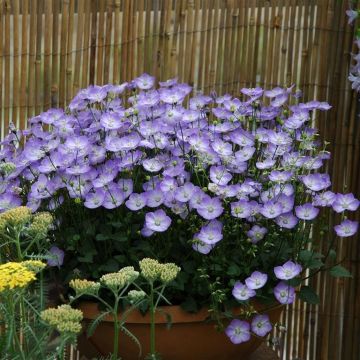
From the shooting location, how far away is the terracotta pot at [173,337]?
7.57 ft

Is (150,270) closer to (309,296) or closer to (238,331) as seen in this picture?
(238,331)

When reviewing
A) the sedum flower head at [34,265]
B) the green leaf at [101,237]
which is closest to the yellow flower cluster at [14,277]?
the sedum flower head at [34,265]

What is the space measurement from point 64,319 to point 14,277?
0.12 metres

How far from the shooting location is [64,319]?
5.80ft

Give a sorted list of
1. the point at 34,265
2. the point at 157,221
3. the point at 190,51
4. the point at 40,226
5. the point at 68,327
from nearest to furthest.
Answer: the point at 68,327
the point at 34,265
the point at 40,226
the point at 157,221
the point at 190,51

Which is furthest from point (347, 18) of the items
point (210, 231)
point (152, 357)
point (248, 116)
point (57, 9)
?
point (152, 357)

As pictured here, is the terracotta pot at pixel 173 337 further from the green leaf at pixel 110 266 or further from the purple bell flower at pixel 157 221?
the purple bell flower at pixel 157 221

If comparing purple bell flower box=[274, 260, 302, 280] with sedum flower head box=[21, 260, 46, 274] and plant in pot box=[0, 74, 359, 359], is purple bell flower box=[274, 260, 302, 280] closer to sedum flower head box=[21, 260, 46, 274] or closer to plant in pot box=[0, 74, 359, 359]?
plant in pot box=[0, 74, 359, 359]

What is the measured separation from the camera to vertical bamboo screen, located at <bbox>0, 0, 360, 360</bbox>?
3008mm

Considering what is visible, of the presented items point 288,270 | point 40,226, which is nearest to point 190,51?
point 288,270

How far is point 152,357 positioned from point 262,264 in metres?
0.43

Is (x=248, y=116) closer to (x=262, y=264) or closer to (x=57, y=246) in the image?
(x=262, y=264)

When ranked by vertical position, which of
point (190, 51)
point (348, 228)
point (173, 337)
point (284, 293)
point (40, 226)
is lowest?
point (173, 337)

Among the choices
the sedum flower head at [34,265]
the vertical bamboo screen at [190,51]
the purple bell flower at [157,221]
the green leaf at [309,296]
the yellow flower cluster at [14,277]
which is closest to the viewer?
the yellow flower cluster at [14,277]
